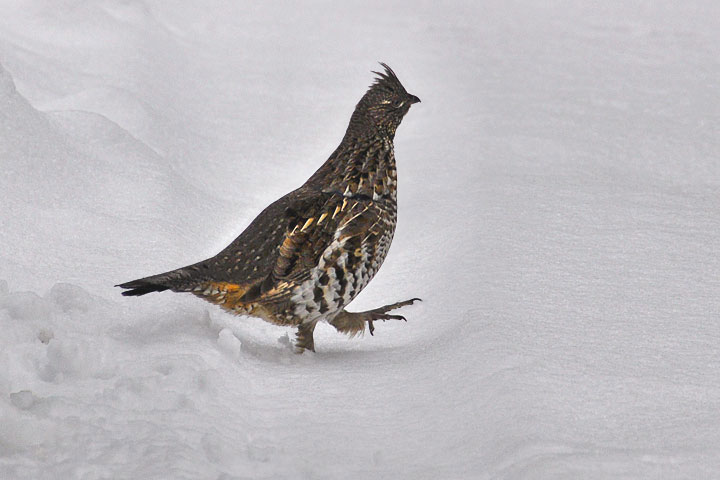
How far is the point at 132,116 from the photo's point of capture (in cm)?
618

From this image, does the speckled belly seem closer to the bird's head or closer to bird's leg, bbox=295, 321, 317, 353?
bird's leg, bbox=295, 321, 317, 353

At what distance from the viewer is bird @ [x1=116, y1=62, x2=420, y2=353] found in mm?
3340

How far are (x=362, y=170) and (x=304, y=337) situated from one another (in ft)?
2.31

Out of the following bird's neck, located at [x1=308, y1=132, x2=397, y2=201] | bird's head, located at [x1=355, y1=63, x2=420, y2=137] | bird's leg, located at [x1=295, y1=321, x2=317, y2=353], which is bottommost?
bird's leg, located at [x1=295, y1=321, x2=317, y2=353]

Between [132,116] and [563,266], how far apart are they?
3454 millimetres

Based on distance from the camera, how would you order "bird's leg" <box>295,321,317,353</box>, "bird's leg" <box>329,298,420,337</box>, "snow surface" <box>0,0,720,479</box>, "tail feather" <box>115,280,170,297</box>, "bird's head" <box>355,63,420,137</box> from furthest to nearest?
1. "bird's head" <box>355,63,420,137</box>
2. "bird's leg" <box>329,298,420,337</box>
3. "bird's leg" <box>295,321,317,353</box>
4. "tail feather" <box>115,280,170,297</box>
5. "snow surface" <box>0,0,720,479</box>

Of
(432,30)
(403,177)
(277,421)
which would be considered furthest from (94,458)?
(432,30)

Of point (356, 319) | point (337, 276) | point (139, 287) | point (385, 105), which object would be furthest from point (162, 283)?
point (385, 105)

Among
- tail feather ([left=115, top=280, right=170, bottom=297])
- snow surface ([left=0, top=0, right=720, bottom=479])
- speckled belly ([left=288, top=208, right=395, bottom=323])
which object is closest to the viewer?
snow surface ([left=0, top=0, right=720, bottom=479])

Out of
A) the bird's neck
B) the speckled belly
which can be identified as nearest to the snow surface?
the speckled belly

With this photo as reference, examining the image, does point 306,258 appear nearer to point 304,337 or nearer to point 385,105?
point 304,337

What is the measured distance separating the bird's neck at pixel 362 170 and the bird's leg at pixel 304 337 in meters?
0.53

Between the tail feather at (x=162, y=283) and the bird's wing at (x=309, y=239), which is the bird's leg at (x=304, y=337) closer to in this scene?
the bird's wing at (x=309, y=239)

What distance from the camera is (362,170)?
3596 millimetres
